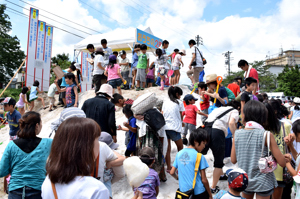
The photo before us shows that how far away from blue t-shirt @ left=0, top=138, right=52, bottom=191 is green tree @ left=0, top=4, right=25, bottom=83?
32.6 metres

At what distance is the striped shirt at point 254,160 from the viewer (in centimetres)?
239

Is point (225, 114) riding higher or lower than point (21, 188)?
higher

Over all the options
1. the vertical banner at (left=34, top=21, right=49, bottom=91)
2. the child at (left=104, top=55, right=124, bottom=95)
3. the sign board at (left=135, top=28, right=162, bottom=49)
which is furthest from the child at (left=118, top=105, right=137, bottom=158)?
the vertical banner at (left=34, top=21, right=49, bottom=91)

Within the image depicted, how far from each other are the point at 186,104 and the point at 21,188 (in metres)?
4.11

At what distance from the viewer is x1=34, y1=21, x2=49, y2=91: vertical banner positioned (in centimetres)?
1175

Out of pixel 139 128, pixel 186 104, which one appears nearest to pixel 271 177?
pixel 139 128

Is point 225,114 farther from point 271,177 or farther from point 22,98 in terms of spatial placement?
point 22,98

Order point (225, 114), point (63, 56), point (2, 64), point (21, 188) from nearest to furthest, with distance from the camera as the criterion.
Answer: point (21, 188) < point (225, 114) < point (2, 64) < point (63, 56)

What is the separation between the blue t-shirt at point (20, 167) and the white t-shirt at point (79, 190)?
4.56ft

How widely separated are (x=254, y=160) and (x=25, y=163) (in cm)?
257

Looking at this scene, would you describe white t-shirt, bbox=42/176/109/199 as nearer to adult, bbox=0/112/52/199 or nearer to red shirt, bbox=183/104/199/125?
adult, bbox=0/112/52/199

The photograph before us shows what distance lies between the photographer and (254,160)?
7.97 feet

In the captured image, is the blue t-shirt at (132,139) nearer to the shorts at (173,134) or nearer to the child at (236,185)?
the shorts at (173,134)

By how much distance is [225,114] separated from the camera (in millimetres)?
3648
